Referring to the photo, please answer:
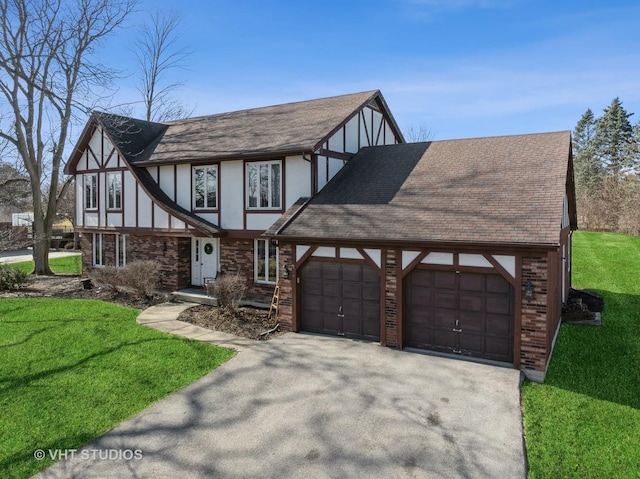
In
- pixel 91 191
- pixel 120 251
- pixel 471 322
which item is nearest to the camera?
pixel 471 322

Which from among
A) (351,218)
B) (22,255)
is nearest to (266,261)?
(351,218)

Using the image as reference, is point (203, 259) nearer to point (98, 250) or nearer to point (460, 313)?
point (98, 250)

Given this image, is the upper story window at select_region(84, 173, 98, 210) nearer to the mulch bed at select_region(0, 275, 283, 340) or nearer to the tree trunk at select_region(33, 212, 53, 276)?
the mulch bed at select_region(0, 275, 283, 340)

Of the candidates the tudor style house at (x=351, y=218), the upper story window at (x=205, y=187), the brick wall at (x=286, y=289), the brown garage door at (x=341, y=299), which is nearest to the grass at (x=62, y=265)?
the tudor style house at (x=351, y=218)

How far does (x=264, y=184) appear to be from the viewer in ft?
49.6

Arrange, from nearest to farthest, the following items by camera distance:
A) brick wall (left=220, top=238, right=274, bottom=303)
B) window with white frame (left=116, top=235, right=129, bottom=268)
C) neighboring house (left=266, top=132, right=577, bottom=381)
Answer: neighboring house (left=266, top=132, right=577, bottom=381)
brick wall (left=220, top=238, right=274, bottom=303)
window with white frame (left=116, top=235, right=129, bottom=268)

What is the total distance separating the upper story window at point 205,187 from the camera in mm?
16250

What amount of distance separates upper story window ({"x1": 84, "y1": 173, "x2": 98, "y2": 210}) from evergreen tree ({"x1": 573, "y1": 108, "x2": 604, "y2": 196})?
44433 mm

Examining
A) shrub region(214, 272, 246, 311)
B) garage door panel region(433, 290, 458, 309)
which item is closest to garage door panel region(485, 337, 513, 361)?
garage door panel region(433, 290, 458, 309)

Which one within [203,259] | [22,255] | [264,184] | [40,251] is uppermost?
[264,184]

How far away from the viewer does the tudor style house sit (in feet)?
32.3

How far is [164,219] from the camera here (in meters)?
16.8

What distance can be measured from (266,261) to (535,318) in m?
8.72

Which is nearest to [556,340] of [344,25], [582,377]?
[582,377]
